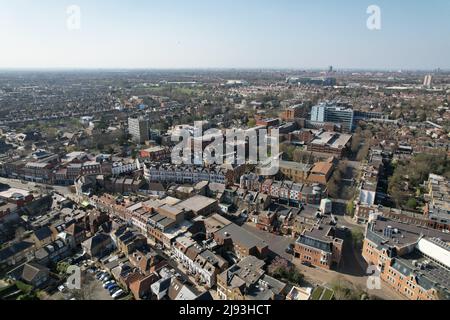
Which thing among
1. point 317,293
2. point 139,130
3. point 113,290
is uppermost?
point 139,130

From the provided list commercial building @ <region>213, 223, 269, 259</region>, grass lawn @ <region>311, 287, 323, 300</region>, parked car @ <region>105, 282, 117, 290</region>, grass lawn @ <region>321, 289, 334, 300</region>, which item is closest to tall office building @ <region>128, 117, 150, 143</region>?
commercial building @ <region>213, 223, 269, 259</region>

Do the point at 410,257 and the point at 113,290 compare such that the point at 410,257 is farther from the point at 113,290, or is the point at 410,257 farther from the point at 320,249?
the point at 113,290

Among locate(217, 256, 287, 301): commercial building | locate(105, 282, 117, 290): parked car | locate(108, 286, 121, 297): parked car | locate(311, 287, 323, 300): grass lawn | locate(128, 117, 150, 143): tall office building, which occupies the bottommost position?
locate(108, 286, 121, 297): parked car

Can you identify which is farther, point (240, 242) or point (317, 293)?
point (240, 242)

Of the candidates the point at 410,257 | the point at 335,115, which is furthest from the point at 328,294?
the point at 335,115

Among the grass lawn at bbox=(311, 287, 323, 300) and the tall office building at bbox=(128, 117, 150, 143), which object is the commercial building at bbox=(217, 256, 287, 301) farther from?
the tall office building at bbox=(128, 117, 150, 143)
